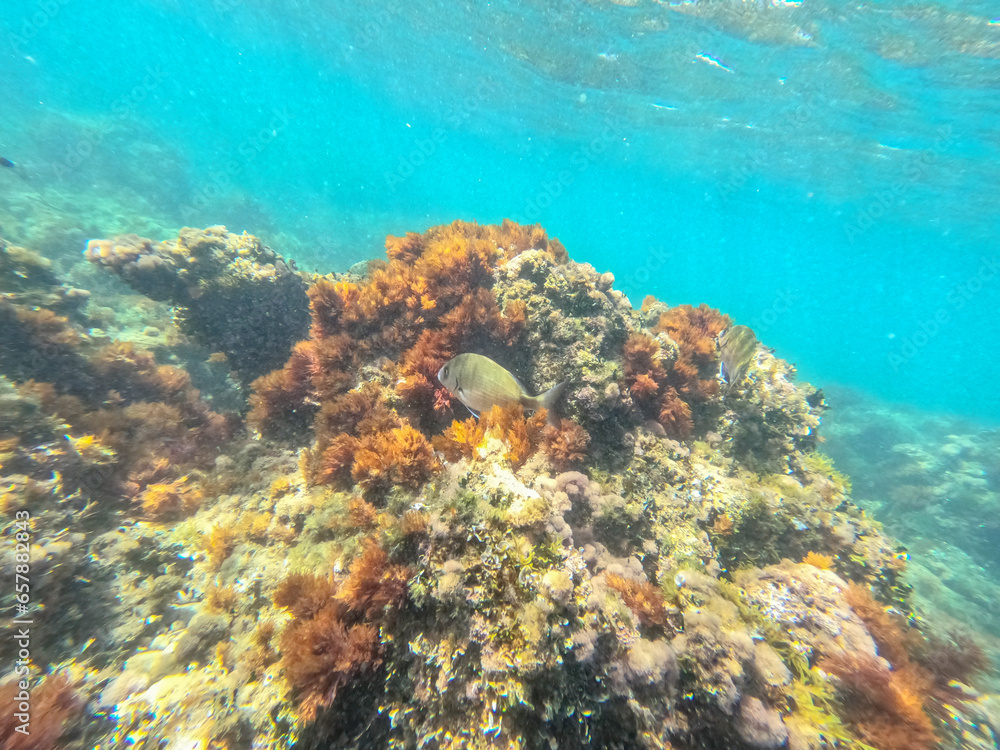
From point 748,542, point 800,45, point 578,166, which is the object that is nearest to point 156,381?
point 748,542

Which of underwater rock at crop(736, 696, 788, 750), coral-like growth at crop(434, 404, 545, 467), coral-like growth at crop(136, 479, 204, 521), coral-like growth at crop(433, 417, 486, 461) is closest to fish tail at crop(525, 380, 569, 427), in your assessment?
coral-like growth at crop(434, 404, 545, 467)

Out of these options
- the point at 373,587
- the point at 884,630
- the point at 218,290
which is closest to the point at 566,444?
the point at 373,587

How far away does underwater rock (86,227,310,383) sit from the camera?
818cm

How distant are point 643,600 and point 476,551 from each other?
1368mm

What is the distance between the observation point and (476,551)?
9.15 ft

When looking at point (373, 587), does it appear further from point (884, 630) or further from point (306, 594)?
point (884, 630)

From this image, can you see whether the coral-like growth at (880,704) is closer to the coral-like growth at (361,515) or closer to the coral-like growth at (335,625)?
the coral-like growth at (335,625)

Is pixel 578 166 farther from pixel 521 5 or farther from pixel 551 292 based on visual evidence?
pixel 551 292

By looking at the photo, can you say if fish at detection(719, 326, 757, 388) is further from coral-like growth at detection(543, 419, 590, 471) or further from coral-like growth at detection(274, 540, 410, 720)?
coral-like growth at detection(274, 540, 410, 720)

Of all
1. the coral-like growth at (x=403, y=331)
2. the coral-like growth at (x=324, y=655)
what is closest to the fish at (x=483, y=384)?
the coral-like growth at (x=403, y=331)

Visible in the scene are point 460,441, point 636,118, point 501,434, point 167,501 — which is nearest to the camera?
point 460,441

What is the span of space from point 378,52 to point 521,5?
2509 centimetres

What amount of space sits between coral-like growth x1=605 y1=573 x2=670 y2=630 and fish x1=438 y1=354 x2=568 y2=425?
1.63 metres

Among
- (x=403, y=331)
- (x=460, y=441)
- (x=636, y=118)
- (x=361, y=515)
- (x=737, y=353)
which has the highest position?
(x=636, y=118)
